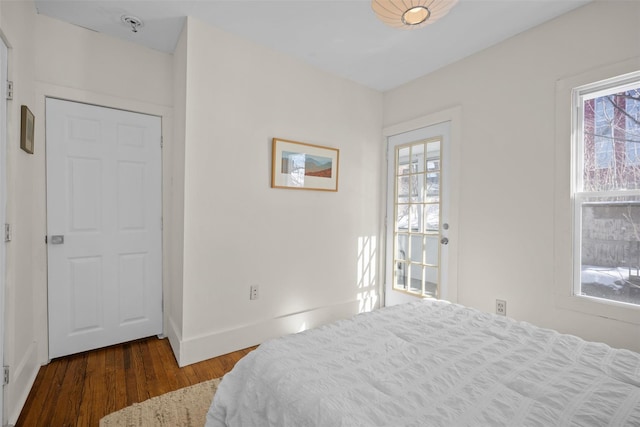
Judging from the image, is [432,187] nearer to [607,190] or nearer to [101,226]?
[607,190]

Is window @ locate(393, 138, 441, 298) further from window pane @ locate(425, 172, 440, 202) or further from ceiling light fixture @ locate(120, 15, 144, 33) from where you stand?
ceiling light fixture @ locate(120, 15, 144, 33)

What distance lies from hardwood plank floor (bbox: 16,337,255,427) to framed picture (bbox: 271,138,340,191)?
4.92ft

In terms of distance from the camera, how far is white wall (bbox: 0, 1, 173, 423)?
66.1 inches

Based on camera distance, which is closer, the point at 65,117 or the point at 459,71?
the point at 65,117

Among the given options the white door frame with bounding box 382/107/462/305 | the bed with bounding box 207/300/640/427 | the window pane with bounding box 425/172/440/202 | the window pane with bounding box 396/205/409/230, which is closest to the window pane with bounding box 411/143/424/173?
the window pane with bounding box 425/172/440/202

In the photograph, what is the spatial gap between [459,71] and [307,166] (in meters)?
1.64

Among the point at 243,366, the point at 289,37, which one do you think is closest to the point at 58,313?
the point at 243,366

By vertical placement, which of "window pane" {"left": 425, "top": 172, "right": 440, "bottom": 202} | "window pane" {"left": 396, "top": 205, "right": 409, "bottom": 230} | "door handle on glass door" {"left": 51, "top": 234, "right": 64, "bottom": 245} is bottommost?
"door handle on glass door" {"left": 51, "top": 234, "right": 64, "bottom": 245}

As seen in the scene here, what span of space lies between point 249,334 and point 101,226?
4.85ft

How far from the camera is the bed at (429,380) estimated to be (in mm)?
895

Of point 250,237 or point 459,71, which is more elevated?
point 459,71

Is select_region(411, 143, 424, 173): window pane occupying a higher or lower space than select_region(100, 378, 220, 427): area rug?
higher

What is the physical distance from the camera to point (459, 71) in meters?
2.84

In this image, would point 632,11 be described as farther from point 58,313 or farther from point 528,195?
point 58,313
